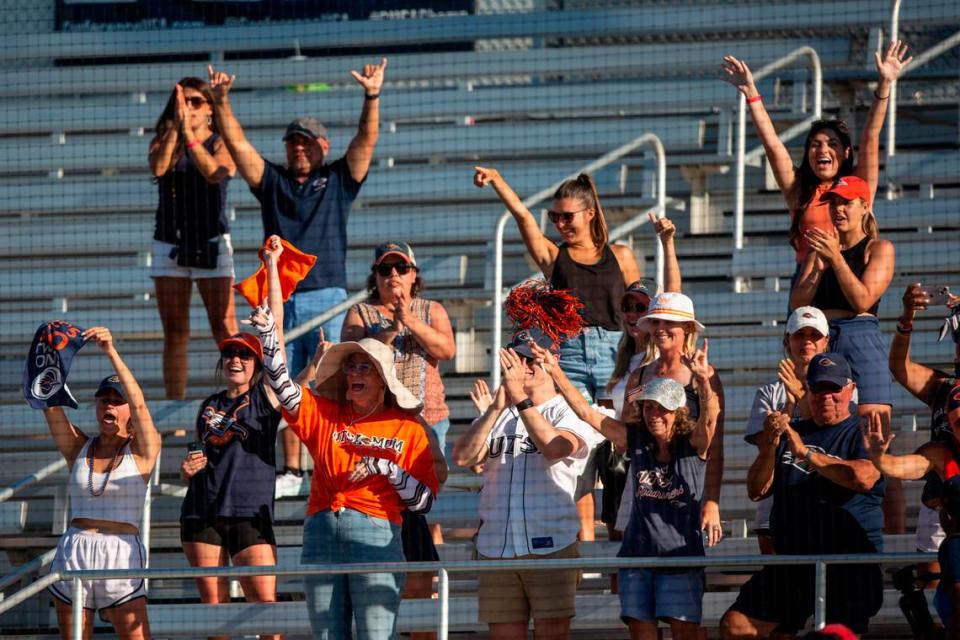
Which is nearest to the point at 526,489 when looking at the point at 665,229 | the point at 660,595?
the point at 660,595

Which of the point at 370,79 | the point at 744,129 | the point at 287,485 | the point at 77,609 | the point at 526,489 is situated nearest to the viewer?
the point at 77,609

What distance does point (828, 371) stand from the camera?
509 centimetres

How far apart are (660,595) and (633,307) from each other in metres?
1.29

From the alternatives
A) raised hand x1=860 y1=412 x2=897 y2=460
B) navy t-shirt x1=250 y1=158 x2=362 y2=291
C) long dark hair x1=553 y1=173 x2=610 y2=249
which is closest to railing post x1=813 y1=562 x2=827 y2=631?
raised hand x1=860 y1=412 x2=897 y2=460

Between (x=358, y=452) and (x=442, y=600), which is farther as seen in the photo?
(x=358, y=452)

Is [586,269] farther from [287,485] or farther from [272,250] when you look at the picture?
[287,485]

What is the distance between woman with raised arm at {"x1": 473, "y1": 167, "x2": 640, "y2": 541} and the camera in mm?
6027

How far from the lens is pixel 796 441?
195 inches

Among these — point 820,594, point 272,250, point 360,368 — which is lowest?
point 820,594

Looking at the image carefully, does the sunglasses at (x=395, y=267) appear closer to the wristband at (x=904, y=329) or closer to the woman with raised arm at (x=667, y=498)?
the woman with raised arm at (x=667, y=498)

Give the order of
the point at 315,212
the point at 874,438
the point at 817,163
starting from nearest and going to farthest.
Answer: the point at 874,438
the point at 817,163
the point at 315,212

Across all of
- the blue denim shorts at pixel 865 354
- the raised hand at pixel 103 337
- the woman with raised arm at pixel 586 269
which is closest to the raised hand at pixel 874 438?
the blue denim shorts at pixel 865 354

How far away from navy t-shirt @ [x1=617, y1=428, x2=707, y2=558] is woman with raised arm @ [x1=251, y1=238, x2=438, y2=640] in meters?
0.65

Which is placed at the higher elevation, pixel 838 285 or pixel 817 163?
pixel 817 163
